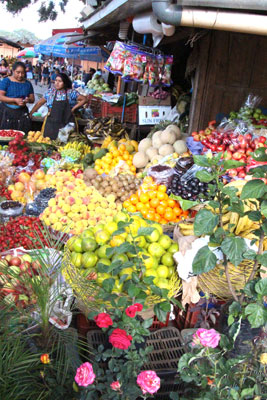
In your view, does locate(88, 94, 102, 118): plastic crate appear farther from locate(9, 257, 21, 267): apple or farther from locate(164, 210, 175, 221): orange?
locate(9, 257, 21, 267): apple

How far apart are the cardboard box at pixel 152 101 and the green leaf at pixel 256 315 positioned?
5.41 m

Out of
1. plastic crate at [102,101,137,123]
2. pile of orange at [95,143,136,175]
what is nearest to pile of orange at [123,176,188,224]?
pile of orange at [95,143,136,175]

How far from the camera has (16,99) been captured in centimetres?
630

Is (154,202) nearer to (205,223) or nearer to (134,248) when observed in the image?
(134,248)

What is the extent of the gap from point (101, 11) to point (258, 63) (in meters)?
2.37

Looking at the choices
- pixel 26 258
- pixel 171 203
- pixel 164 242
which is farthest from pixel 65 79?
pixel 164 242

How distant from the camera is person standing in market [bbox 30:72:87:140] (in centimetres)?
651

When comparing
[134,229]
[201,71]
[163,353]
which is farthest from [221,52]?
[163,353]

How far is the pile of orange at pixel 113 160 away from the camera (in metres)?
4.84

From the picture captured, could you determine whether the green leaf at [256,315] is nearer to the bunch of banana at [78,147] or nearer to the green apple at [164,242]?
the green apple at [164,242]

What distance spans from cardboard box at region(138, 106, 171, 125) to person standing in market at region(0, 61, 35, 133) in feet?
7.28

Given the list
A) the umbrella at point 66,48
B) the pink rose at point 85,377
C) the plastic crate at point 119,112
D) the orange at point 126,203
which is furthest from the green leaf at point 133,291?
the umbrella at point 66,48

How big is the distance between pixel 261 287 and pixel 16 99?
6.07m

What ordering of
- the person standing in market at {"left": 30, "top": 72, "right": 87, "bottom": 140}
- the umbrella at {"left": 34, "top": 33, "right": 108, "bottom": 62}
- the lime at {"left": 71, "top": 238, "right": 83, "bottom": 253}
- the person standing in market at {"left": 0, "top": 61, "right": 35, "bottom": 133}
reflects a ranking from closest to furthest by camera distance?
the lime at {"left": 71, "top": 238, "right": 83, "bottom": 253} → the person standing in market at {"left": 0, "top": 61, "right": 35, "bottom": 133} → the person standing in market at {"left": 30, "top": 72, "right": 87, "bottom": 140} → the umbrella at {"left": 34, "top": 33, "right": 108, "bottom": 62}
